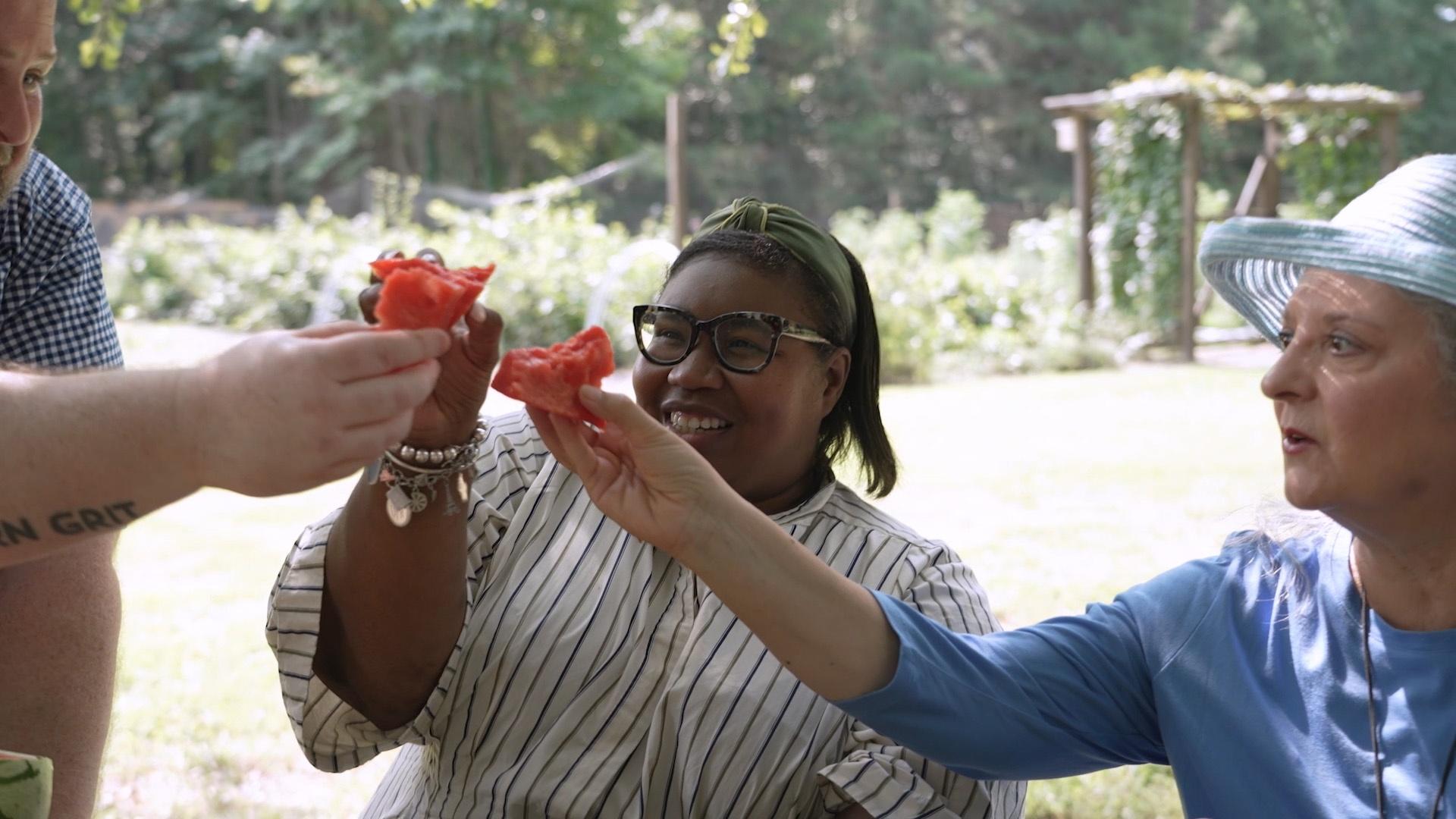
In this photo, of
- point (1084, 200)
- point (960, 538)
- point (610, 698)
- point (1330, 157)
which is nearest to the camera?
point (610, 698)

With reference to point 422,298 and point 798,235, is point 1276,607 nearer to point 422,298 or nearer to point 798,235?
point 798,235

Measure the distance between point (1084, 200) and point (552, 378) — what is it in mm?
14458

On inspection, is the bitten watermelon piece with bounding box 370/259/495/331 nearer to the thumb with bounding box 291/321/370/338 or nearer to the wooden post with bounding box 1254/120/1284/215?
the thumb with bounding box 291/321/370/338

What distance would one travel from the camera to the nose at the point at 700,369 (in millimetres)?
2545

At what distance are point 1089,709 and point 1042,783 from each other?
87.3 inches

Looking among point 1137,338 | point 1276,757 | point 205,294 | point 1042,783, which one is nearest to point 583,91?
point 205,294

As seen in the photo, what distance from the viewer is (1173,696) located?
2.13 metres

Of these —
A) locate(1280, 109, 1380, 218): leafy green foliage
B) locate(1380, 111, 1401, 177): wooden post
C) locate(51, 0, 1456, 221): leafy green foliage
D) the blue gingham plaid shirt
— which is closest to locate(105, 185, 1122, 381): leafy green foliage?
locate(1280, 109, 1380, 218): leafy green foliage

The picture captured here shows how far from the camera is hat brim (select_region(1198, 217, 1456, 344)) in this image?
1.85 metres

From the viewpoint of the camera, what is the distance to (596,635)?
236 centimetres

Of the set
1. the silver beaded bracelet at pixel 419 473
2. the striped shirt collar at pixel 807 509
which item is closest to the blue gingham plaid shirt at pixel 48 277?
the silver beaded bracelet at pixel 419 473

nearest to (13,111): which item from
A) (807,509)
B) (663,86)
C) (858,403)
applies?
(807,509)

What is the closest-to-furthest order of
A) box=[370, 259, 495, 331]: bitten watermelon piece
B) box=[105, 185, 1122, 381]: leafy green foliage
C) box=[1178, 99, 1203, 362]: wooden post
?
1. box=[370, 259, 495, 331]: bitten watermelon piece
2. box=[105, 185, 1122, 381]: leafy green foliage
3. box=[1178, 99, 1203, 362]: wooden post

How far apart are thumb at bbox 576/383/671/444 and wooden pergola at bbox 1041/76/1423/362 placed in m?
13.6
